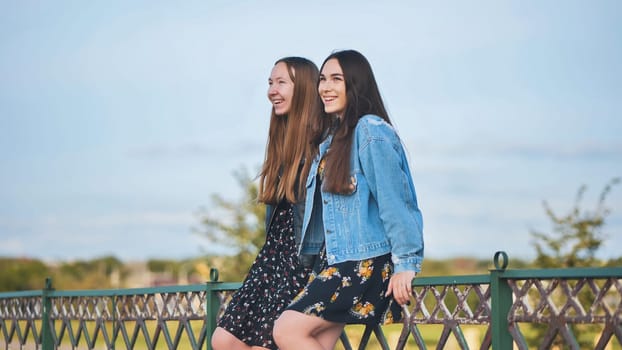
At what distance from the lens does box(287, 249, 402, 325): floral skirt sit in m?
3.84

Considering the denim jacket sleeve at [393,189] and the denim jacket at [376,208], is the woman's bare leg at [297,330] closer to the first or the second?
the denim jacket at [376,208]

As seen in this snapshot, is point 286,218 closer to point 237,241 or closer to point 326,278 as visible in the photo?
point 326,278

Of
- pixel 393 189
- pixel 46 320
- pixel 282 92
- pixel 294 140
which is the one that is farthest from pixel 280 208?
pixel 46 320

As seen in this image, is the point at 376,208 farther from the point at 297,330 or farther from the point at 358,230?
the point at 297,330

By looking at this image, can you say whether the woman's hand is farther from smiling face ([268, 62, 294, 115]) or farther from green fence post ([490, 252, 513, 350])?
smiling face ([268, 62, 294, 115])

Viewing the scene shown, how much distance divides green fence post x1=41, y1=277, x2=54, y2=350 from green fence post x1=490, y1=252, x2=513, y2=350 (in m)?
4.71

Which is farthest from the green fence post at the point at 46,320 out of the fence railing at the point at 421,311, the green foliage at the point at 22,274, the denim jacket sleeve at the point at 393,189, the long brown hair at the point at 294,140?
the green foliage at the point at 22,274

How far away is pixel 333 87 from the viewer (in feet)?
13.1

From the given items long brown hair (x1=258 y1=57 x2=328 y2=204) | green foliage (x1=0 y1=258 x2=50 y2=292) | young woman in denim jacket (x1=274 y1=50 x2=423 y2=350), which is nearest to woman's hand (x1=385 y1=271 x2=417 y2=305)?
young woman in denim jacket (x1=274 y1=50 x2=423 y2=350)

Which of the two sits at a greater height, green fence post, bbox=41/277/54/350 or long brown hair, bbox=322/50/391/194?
long brown hair, bbox=322/50/391/194

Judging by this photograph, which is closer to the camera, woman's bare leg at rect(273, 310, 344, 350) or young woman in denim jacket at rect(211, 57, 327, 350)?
woman's bare leg at rect(273, 310, 344, 350)

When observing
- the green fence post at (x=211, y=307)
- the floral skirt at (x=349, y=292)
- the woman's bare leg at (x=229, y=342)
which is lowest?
the green fence post at (x=211, y=307)

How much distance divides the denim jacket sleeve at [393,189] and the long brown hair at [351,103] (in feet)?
0.21

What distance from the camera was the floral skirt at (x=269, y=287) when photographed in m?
4.39
